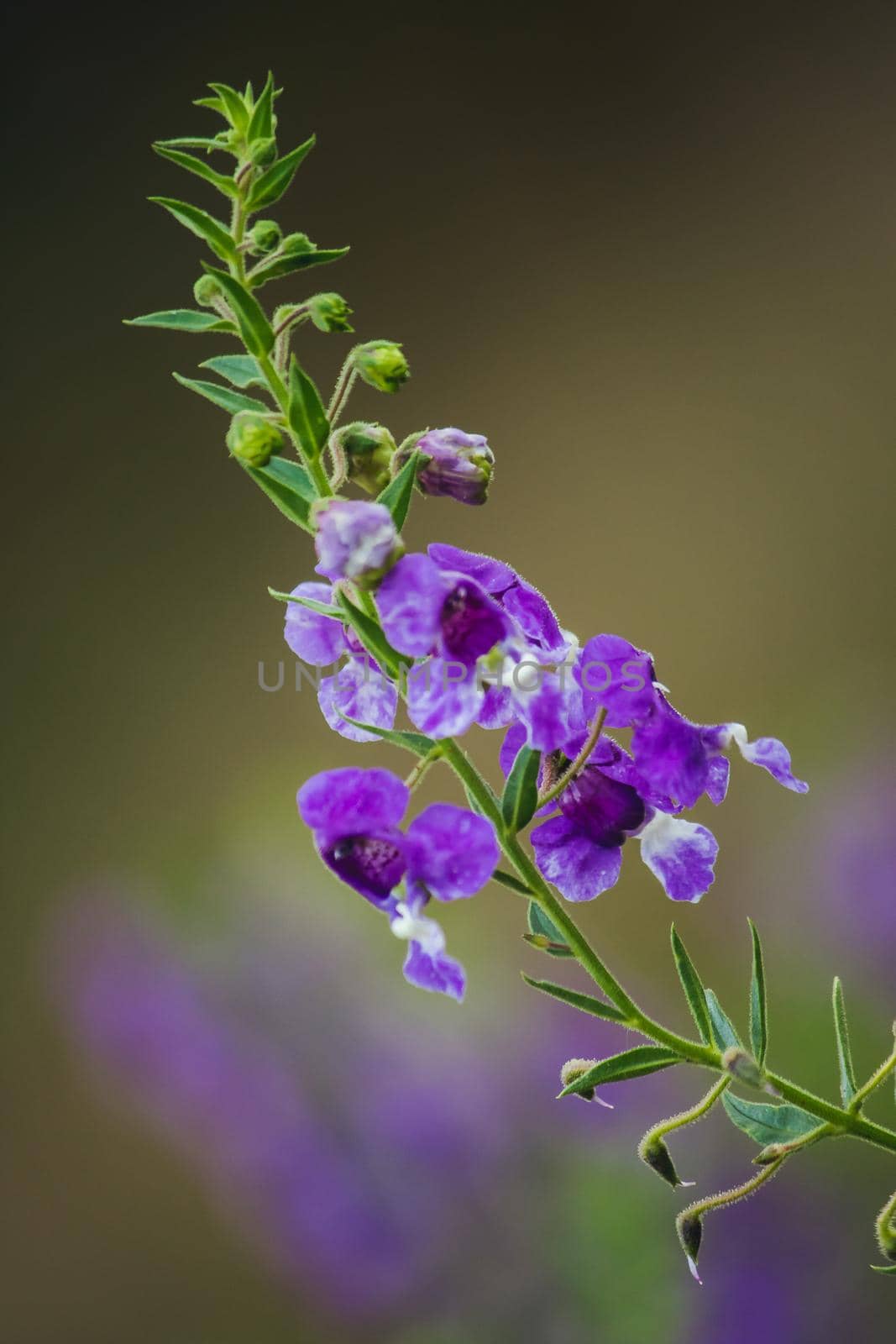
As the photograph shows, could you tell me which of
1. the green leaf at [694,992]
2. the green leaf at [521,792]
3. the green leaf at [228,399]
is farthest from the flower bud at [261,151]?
the green leaf at [694,992]

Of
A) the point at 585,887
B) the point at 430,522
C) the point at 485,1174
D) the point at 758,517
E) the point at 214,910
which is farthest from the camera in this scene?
the point at 758,517

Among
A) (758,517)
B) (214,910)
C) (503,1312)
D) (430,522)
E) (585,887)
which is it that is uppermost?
(758,517)

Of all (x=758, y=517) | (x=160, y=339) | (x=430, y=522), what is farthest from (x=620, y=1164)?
(x=160, y=339)

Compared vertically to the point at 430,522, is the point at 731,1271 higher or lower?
lower

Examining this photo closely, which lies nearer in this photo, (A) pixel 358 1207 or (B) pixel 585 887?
(B) pixel 585 887

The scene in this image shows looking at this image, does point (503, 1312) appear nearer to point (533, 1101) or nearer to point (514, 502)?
point (533, 1101)

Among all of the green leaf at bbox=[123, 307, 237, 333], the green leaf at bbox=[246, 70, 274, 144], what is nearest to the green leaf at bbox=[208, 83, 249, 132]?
the green leaf at bbox=[246, 70, 274, 144]

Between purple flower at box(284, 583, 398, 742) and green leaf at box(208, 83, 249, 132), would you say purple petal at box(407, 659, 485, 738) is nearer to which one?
purple flower at box(284, 583, 398, 742)
